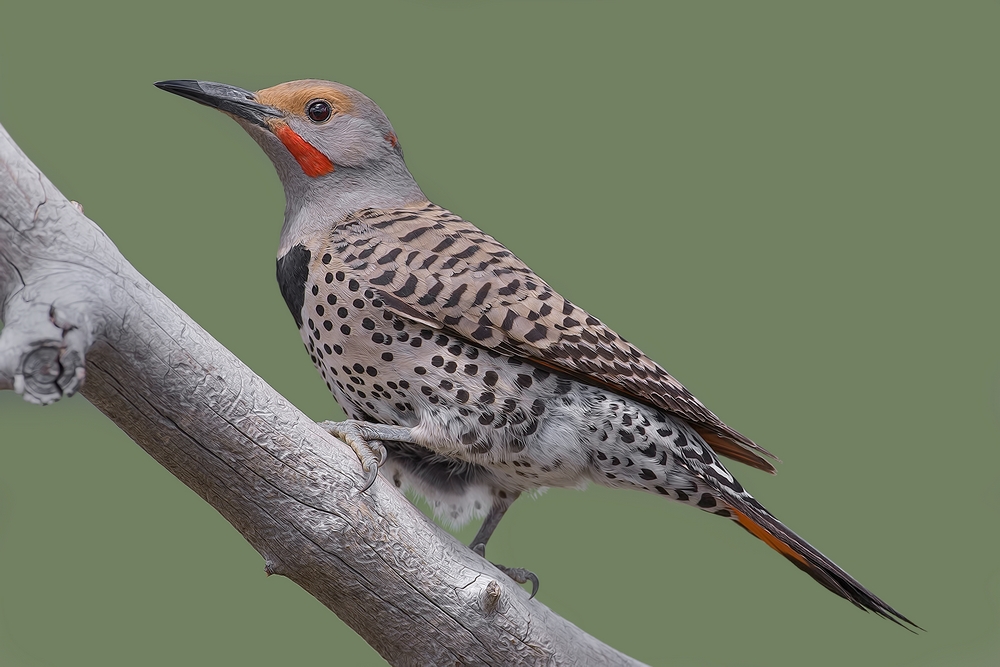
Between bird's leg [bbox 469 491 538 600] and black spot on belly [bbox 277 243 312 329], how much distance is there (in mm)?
982

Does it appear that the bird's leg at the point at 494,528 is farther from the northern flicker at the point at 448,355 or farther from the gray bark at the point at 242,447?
the gray bark at the point at 242,447

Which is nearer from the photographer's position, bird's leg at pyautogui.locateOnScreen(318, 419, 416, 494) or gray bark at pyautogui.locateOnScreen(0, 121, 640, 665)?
gray bark at pyautogui.locateOnScreen(0, 121, 640, 665)

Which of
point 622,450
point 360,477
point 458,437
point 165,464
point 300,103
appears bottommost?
point 165,464

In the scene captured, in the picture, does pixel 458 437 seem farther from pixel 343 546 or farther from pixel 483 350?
pixel 343 546

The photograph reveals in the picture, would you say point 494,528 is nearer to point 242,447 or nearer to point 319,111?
point 242,447

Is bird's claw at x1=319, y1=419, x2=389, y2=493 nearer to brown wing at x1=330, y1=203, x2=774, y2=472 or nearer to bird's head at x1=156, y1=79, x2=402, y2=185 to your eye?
brown wing at x1=330, y1=203, x2=774, y2=472

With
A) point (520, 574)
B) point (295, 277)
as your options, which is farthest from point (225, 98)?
point (520, 574)

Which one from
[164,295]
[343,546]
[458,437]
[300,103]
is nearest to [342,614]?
[343,546]

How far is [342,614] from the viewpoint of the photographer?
3039mm

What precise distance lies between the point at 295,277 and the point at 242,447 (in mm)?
692

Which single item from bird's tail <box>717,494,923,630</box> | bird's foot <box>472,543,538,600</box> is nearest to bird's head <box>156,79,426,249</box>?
bird's foot <box>472,543,538,600</box>

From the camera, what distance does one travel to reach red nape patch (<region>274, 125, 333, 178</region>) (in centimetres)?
321

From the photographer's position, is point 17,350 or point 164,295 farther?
point 164,295

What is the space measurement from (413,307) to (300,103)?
0.85m
